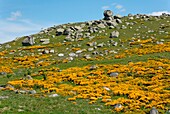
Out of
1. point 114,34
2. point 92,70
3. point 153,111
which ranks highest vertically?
point 114,34

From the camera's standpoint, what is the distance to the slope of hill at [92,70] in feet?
96.8

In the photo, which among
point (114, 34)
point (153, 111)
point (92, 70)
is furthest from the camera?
point (114, 34)

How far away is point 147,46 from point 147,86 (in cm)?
2553

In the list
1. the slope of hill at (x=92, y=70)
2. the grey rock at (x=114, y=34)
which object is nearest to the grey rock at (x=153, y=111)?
the slope of hill at (x=92, y=70)

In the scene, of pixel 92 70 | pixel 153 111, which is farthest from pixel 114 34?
pixel 153 111

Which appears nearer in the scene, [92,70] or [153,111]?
[153,111]

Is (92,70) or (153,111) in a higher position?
(92,70)

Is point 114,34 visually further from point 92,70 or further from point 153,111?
point 153,111

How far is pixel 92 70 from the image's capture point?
47.1 metres

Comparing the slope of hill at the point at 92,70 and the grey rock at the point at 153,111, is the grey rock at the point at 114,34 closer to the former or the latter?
the slope of hill at the point at 92,70

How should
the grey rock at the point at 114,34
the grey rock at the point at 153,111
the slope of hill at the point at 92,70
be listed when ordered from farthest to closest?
1. the grey rock at the point at 114,34
2. the slope of hill at the point at 92,70
3. the grey rock at the point at 153,111

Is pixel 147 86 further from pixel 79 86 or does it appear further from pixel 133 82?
pixel 79 86

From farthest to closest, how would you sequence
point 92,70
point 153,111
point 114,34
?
point 114,34 < point 92,70 < point 153,111

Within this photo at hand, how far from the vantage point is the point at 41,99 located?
30984 millimetres
